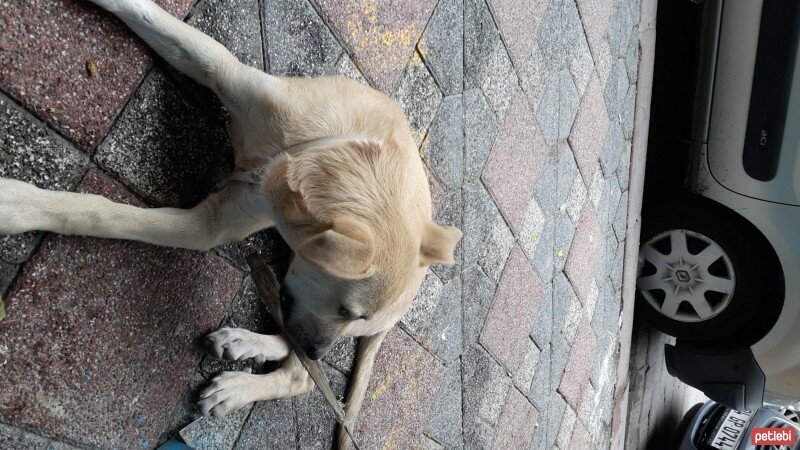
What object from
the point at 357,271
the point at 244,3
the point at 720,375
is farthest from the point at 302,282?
the point at 720,375

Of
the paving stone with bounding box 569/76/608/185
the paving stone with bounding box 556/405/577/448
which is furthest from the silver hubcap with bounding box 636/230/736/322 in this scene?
the paving stone with bounding box 556/405/577/448

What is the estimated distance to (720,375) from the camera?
4.29m

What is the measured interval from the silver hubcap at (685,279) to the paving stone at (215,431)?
317 centimetres

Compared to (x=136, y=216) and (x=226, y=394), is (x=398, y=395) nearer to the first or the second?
(x=226, y=394)

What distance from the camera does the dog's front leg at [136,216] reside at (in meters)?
1.48

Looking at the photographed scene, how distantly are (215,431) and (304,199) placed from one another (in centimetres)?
98

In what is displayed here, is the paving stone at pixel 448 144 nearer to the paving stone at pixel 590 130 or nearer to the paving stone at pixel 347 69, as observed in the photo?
the paving stone at pixel 347 69

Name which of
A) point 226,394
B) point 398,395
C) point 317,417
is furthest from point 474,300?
point 226,394

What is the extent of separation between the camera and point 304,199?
63.7 inches

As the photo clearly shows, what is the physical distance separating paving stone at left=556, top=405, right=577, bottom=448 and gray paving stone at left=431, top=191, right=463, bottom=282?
1.73 meters

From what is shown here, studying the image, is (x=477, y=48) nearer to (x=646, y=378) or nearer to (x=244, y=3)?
(x=244, y=3)

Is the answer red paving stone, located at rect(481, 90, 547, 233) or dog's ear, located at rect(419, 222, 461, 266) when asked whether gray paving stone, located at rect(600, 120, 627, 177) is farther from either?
dog's ear, located at rect(419, 222, 461, 266)

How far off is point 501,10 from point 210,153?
1884 millimetres

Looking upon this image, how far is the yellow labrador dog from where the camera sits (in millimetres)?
1583
